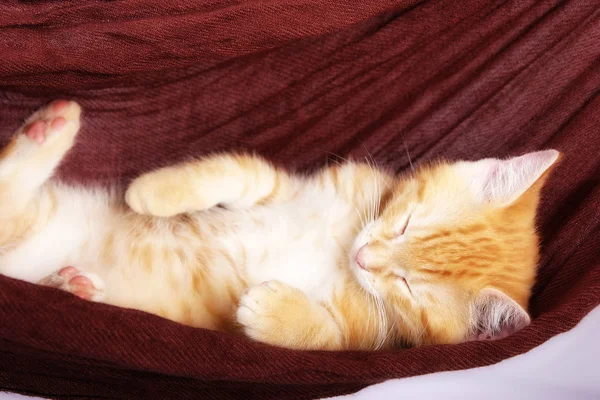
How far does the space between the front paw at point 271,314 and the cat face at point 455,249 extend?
19 centimetres

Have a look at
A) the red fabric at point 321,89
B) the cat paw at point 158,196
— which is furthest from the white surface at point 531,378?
the cat paw at point 158,196

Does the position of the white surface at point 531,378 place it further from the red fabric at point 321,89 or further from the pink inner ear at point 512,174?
the pink inner ear at point 512,174

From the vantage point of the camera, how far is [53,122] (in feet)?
4.30

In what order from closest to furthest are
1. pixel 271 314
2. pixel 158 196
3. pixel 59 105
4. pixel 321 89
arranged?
pixel 271 314
pixel 158 196
pixel 59 105
pixel 321 89

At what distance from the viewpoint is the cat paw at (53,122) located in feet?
4.24

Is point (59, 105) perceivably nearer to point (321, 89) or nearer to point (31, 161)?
point (31, 161)

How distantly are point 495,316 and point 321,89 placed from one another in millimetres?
767

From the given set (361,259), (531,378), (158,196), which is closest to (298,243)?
(361,259)

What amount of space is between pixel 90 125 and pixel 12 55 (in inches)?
14.5

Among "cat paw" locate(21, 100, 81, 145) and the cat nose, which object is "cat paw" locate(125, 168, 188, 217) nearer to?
"cat paw" locate(21, 100, 81, 145)

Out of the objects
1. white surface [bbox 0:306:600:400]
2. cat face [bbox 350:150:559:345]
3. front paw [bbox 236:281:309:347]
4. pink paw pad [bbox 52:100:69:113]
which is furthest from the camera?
white surface [bbox 0:306:600:400]

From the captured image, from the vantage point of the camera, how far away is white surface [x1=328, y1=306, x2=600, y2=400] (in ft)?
5.50

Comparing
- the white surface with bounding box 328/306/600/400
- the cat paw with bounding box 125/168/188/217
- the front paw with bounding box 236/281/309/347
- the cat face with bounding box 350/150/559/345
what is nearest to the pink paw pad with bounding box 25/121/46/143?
the cat paw with bounding box 125/168/188/217

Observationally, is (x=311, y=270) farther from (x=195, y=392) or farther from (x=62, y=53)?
(x=62, y=53)
